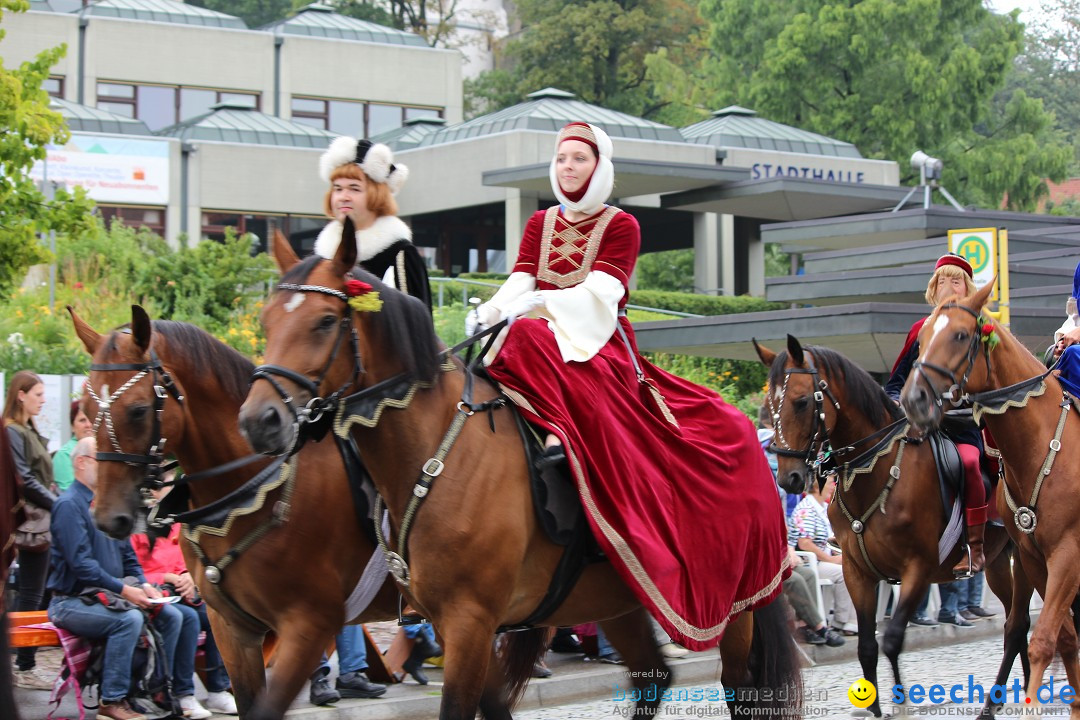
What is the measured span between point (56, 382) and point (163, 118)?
3314cm

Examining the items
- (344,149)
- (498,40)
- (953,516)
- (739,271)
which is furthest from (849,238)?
(498,40)

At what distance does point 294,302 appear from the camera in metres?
5.51

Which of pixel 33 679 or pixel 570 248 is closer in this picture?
pixel 570 248

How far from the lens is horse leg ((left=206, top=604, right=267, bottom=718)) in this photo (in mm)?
6625

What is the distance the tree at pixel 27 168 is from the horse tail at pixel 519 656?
1071cm

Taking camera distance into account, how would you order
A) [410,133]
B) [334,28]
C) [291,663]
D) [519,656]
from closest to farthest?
1. [291,663]
2. [519,656]
3. [410,133]
4. [334,28]

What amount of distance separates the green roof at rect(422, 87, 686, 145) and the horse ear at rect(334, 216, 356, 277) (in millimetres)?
32929

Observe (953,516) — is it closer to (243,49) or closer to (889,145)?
(889,145)

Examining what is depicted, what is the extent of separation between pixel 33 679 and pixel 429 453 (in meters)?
5.45

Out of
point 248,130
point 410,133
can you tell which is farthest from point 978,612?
point 410,133

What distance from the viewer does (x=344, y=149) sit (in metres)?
7.55

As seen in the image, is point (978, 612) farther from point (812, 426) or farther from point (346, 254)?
point (346, 254)

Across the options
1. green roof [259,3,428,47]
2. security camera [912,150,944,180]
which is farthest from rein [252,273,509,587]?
green roof [259,3,428,47]

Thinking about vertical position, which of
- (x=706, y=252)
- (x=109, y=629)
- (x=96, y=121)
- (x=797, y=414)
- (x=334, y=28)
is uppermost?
(x=334, y=28)
